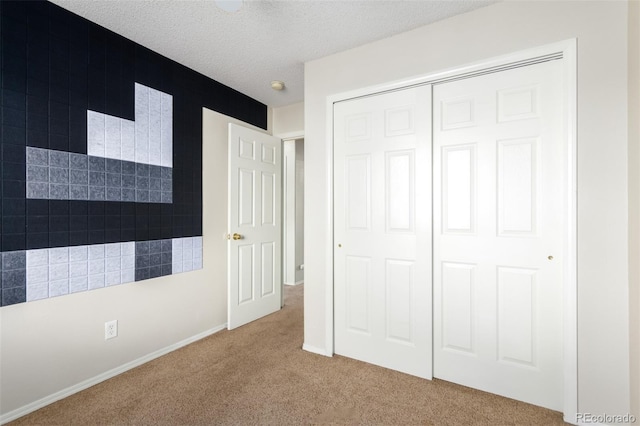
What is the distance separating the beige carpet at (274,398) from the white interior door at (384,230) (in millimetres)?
205

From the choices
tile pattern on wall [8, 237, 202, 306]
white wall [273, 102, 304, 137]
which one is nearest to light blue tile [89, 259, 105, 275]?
tile pattern on wall [8, 237, 202, 306]

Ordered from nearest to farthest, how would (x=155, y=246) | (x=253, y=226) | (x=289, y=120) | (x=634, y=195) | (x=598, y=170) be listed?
(x=634, y=195) → (x=598, y=170) → (x=155, y=246) → (x=253, y=226) → (x=289, y=120)

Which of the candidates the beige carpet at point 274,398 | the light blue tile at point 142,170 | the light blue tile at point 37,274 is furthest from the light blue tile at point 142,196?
the beige carpet at point 274,398

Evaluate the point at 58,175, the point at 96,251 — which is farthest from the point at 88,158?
the point at 96,251

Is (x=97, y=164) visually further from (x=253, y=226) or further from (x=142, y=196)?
(x=253, y=226)

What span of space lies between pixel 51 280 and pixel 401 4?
273 cm

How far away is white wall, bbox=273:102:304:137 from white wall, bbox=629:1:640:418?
8.91 feet

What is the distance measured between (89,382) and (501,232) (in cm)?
285

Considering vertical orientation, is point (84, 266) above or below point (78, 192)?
below

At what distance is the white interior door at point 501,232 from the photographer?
1.79 meters

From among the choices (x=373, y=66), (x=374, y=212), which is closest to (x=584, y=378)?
(x=374, y=212)

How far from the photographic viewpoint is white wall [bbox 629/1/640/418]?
1.47 metres

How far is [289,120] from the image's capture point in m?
3.69

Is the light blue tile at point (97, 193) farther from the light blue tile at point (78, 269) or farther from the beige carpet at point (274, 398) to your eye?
the beige carpet at point (274, 398)
